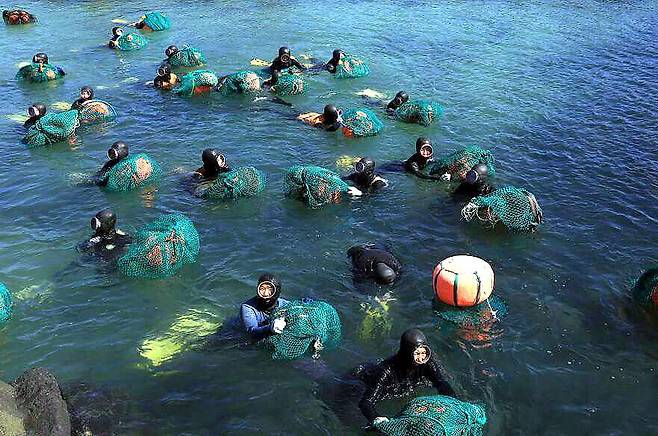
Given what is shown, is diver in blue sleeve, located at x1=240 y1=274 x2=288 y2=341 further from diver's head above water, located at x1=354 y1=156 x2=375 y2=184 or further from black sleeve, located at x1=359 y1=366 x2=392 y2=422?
diver's head above water, located at x1=354 y1=156 x2=375 y2=184

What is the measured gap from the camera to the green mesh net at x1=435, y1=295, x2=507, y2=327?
10.6 m

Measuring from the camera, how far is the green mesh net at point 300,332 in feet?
31.2

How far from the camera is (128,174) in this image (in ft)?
50.6

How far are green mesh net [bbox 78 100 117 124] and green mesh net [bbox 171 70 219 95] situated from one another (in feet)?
10.4

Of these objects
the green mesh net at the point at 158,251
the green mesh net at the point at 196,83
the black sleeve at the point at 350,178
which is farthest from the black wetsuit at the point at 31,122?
the black sleeve at the point at 350,178

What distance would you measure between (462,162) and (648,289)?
604cm

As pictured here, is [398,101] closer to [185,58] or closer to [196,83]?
[196,83]

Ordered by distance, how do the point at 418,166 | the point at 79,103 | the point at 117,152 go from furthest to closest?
the point at 79,103
the point at 418,166
the point at 117,152

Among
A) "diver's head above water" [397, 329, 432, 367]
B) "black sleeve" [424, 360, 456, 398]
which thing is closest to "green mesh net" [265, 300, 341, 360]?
"diver's head above water" [397, 329, 432, 367]

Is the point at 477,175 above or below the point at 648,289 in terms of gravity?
above

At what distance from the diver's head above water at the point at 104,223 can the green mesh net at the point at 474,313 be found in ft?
23.8

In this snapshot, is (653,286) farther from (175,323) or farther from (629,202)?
(175,323)

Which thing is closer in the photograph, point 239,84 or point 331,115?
point 331,115

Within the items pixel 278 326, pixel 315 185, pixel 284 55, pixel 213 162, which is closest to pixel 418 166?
pixel 315 185
